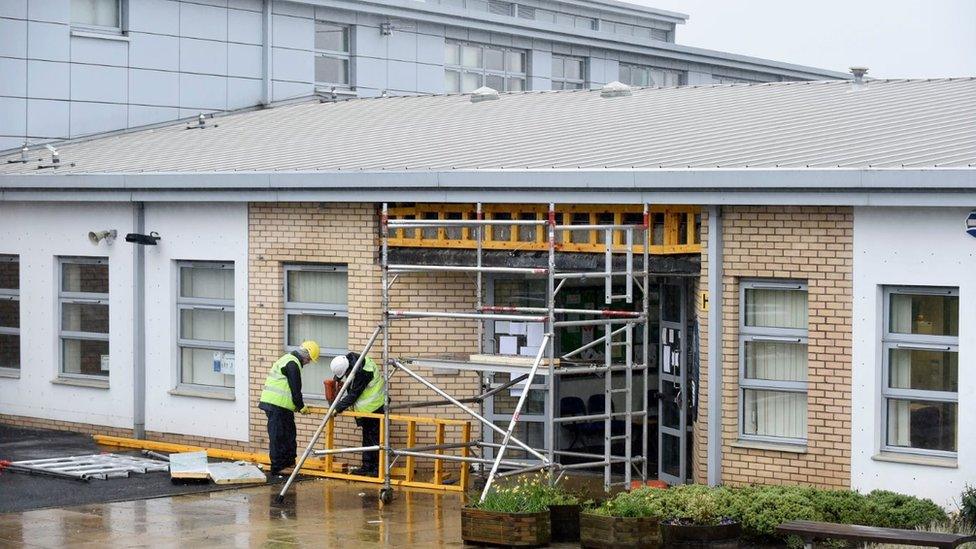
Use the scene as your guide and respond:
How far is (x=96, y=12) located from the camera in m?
26.7

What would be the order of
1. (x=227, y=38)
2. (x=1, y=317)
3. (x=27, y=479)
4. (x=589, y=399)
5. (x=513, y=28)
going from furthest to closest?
(x=513, y=28)
(x=227, y=38)
(x=1, y=317)
(x=589, y=399)
(x=27, y=479)

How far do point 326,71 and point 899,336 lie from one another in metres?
17.2

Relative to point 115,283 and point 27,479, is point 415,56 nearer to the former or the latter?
point 115,283

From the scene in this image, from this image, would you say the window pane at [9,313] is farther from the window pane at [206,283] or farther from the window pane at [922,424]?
the window pane at [922,424]

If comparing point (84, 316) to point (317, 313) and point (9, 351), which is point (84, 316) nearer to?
point (9, 351)

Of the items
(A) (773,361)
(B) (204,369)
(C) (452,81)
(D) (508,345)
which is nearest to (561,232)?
(D) (508,345)

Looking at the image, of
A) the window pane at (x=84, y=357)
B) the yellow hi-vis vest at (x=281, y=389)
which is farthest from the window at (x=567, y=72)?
the yellow hi-vis vest at (x=281, y=389)

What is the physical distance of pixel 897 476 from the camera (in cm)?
1541

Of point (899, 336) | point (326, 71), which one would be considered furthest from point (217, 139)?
point (899, 336)

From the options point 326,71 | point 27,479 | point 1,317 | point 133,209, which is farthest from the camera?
point 326,71

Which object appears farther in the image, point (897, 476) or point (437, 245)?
point (437, 245)

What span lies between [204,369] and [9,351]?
398cm

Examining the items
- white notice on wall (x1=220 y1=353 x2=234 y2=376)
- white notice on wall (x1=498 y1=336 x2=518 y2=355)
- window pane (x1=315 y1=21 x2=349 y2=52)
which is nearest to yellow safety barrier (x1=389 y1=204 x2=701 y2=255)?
white notice on wall (x1=498 y1=336 x2=518 y2=355)

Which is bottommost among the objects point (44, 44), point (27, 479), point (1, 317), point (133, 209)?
point (27, 479)
